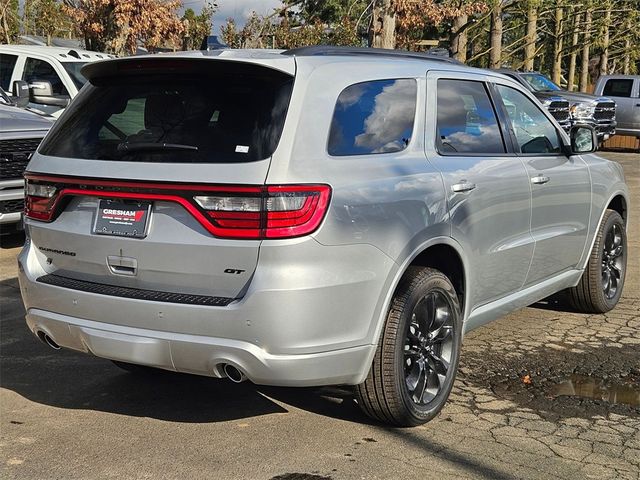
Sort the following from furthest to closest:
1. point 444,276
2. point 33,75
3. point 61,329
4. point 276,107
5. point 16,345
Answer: point 33,75, point 16,345, point 444,276, point 61,329, point 276,107

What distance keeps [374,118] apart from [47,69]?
9.01m

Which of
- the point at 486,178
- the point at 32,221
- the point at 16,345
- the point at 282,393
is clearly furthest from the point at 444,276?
the point at 16,345

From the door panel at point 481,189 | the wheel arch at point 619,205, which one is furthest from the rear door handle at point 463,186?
the wheel arch at point 619,205

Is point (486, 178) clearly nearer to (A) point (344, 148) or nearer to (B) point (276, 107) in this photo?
(A) point (344, 148)

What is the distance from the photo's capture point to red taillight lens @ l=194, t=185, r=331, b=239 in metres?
3.55

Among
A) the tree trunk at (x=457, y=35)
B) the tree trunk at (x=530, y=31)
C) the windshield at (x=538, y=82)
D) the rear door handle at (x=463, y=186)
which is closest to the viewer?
the rear door handle at (x=463, y=186)

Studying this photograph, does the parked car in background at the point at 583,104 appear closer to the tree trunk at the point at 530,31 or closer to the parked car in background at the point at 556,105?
the parked car in background at the point at 556,105

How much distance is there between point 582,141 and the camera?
583 centimetres

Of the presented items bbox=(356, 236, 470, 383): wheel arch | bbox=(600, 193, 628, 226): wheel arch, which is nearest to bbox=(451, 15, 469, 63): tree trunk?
bbox=(600, 193, 628, 226): wheel arch

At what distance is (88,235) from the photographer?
3.93m

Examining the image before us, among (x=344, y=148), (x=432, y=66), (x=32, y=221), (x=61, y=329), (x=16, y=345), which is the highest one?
(x=432, y=66)

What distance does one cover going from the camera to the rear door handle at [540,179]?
522 centimetres

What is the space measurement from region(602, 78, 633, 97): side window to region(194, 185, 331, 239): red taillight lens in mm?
23340

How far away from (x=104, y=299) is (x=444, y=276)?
5.52 feet
